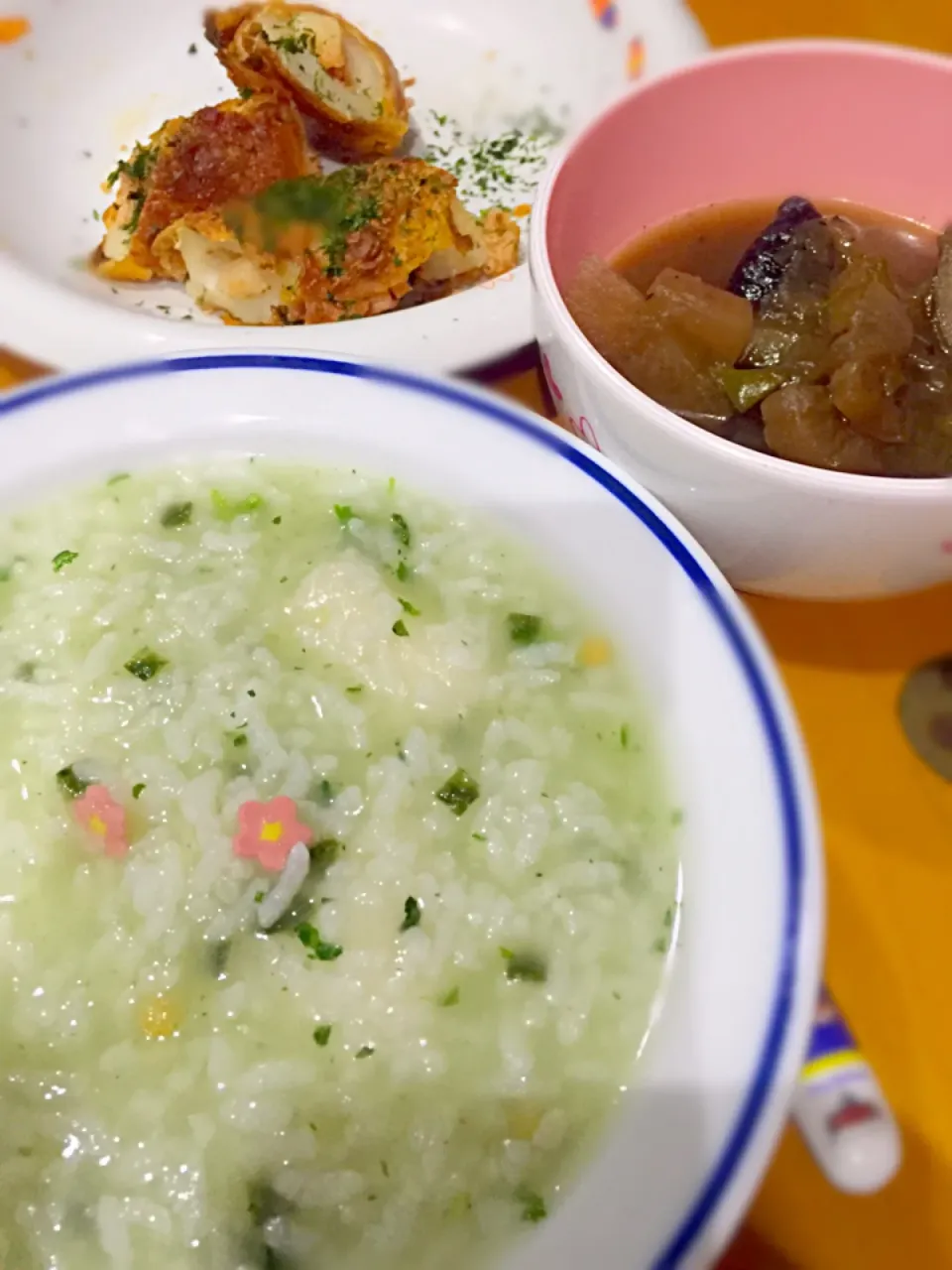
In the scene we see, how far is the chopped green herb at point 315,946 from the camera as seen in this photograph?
3.06 ft

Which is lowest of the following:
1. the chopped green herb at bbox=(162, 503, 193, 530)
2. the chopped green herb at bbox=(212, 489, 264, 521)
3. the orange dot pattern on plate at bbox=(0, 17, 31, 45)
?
the chopped green herb at bbox=(212, 489, 264, 521)

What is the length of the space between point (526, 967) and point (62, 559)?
2.26ft

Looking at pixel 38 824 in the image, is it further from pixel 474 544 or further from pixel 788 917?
pixel 788 917

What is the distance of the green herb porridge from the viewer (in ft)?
2.79

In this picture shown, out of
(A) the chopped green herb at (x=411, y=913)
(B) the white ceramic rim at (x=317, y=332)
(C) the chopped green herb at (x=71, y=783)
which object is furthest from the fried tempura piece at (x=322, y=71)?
(A) the chopped green herb at (x=411, y=913)

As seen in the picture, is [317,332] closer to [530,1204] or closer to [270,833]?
[270,833]

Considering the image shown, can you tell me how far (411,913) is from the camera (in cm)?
95

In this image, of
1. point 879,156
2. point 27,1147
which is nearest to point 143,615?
point 27,1147

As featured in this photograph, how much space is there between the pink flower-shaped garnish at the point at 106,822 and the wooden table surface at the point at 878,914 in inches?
26.8

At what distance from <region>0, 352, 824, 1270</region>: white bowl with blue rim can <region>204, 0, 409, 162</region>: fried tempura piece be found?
2.90 feet

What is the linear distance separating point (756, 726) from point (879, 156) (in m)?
0.98

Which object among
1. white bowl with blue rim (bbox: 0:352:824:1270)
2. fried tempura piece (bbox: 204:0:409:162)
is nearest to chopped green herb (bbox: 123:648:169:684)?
white bowl with blue rim (bbox: 0:352:824:1270)

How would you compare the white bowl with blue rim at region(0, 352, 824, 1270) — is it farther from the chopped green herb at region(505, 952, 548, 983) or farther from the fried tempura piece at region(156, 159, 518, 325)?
the fried tempura piece at region(156, 159, 518, 325)

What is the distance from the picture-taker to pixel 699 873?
0.93 meters
